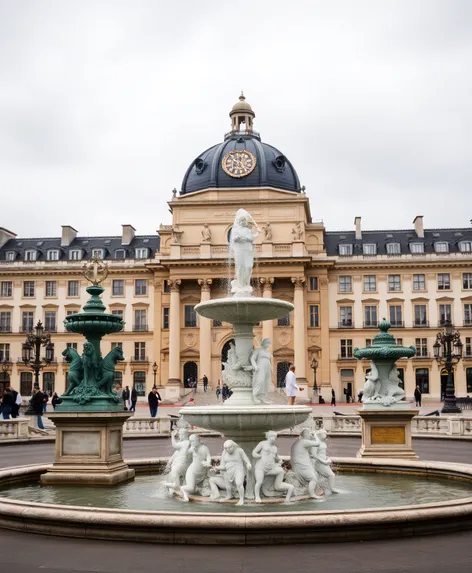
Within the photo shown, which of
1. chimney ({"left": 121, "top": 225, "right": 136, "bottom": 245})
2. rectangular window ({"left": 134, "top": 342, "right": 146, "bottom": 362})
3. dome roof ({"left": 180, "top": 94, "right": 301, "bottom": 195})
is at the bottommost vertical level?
rectangular window ({"left": 134, "top": 342, "right": 146, "bottom": 362})

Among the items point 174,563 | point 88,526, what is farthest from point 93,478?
point 174,563

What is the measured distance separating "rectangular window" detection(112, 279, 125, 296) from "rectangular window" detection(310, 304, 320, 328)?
19.3 meters

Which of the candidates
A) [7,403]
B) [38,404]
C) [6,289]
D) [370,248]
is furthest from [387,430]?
[6,289]

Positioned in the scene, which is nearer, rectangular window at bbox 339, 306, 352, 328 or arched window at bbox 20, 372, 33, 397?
rectangular window at bbox 339, 306, 352, 328

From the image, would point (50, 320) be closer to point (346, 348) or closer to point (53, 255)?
point (53, 255)

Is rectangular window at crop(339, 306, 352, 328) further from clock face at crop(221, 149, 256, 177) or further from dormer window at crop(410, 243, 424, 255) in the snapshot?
clock face at crop(221, 149, 256, 177)

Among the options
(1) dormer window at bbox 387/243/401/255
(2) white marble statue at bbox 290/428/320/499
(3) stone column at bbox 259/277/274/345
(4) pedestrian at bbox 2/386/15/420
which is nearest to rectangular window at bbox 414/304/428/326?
(1) dormer window at bbox 387/243/401/255

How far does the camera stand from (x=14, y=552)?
322 inches

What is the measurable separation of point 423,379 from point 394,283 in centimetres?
985

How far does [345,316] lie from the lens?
71375 mm

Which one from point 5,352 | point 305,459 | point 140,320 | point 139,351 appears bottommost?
point 305,459

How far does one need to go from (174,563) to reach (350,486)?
20.1 feet

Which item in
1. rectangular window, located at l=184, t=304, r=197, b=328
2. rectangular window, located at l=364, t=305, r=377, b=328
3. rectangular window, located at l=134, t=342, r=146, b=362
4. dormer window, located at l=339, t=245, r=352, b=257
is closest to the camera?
rectangular window, located at l=184, t=304, r=197, b=328

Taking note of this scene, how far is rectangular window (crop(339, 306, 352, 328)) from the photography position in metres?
71.1
